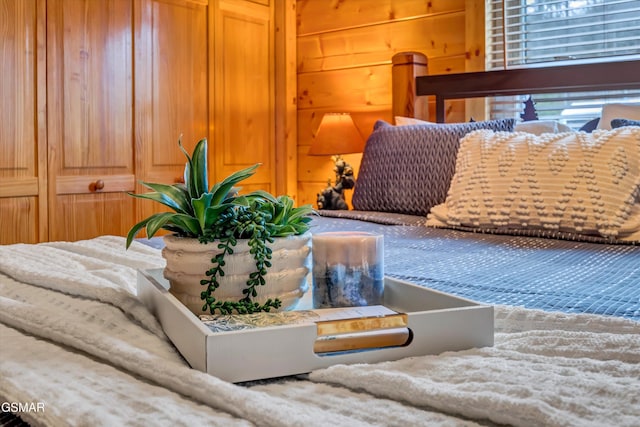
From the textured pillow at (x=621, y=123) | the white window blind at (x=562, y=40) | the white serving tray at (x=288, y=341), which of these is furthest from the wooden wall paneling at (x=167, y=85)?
the white serving tray at (x=288, y=341)

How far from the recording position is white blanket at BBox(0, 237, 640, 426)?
0.58 metres

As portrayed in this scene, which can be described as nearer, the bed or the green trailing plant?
the bed

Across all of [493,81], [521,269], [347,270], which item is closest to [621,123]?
[493,81]

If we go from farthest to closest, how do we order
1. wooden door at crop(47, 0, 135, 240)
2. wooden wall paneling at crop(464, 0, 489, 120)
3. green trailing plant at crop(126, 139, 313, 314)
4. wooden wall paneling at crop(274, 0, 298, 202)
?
wooden wall paneling at crop(274, 0, 298, 202) → wooden wall paneling at crop(464, 0, 489, 120) → wooden door at crop(47, 0, 135, 240) → green trailing plant at crop(126, 139, 313, 314)

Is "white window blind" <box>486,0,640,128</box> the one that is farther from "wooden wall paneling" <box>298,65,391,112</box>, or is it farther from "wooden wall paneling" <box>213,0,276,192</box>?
"wooden wall paneling" <box>213,0,276,192</box>

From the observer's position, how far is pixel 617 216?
171 centimetres

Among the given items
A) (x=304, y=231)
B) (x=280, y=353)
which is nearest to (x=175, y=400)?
(x=280, y=353)

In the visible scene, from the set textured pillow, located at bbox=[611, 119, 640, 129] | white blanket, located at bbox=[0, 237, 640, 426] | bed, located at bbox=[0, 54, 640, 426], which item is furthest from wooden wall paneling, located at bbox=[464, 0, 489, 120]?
A: white blanket, located at bbox=[0, 237, 640, 426]

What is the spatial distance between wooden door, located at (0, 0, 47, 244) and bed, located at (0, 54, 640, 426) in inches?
61.9

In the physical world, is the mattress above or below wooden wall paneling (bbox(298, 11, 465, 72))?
below

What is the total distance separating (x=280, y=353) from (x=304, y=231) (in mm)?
255

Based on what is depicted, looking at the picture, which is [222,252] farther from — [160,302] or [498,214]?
[498,214]

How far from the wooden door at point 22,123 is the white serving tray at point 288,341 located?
226 centimetres

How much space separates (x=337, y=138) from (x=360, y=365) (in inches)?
107
